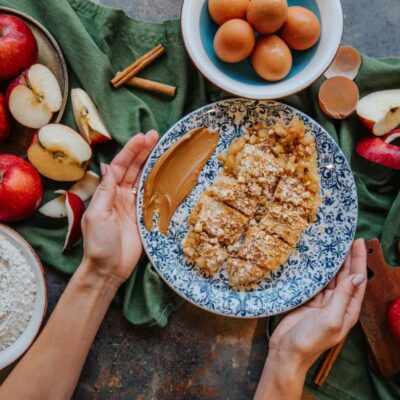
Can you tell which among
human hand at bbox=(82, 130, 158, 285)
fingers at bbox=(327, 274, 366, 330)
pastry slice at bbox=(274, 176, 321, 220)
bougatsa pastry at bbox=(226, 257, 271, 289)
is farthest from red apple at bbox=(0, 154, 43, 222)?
fingers at bbox=(327, 274, 366, 330)

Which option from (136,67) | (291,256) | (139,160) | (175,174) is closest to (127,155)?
(139,160)

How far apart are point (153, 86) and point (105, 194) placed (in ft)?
1.20

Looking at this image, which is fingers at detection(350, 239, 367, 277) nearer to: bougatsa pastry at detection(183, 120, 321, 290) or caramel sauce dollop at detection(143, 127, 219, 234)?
bougatsa pastry at detection(183, 120, 321, 290)

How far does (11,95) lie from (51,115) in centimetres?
11

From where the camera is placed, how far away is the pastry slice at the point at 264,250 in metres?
1.45

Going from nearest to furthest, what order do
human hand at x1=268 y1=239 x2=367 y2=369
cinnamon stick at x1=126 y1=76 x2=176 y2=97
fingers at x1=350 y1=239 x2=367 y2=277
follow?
1. human hand at x1=268 y1=239 x2=367 y2=369
2. fingers at x1=350 y1=239 x2=367 y2=277
3. cinnamon stick at x1=126 y1=76 x2=176 y2=97

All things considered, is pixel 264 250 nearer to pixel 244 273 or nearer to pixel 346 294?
pixel 244 273

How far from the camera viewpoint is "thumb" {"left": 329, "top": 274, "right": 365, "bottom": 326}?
1.34 m

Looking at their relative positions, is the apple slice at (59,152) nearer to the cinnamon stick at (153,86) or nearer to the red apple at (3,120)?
the red apple at (3,120)

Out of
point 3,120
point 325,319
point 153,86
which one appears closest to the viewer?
point 325,319

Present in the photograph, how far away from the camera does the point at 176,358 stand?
1.54 meters

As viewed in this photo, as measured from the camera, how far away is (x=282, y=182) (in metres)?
1.48

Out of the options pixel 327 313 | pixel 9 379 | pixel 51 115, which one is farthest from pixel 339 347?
pixel 51 115

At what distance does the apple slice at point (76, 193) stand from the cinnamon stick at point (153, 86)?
0.93ft
